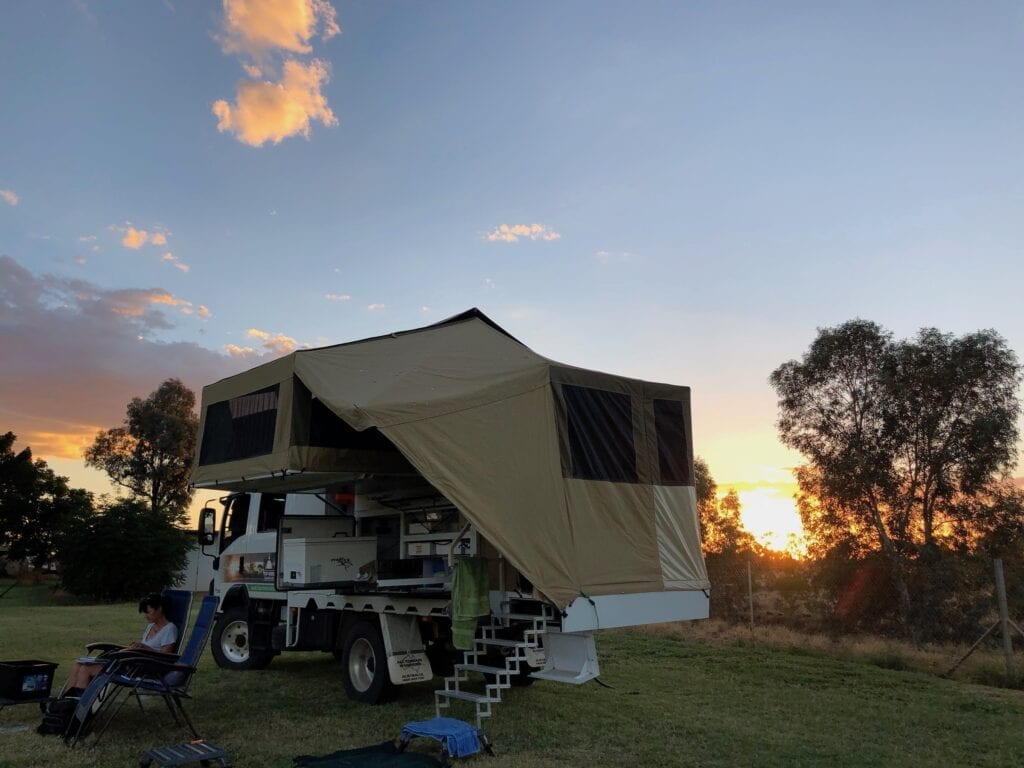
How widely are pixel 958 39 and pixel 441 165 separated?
25.4ft

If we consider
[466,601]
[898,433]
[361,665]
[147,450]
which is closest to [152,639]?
[361,665]

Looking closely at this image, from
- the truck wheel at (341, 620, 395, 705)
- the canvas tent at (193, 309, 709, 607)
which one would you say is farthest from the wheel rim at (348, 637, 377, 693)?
the canvas tent at (193, 309, 709, 607)

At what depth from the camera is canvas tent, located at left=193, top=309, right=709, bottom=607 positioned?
20.8ft

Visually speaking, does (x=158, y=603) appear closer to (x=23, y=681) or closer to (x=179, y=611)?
(x=179, y=611)

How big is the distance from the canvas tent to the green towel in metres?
0.57

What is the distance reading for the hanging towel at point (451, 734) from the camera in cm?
537

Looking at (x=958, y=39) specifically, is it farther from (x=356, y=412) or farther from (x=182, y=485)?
(x=182, y=485)

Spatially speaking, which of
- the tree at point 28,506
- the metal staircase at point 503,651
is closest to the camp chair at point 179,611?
the metal staircase at point 503,651

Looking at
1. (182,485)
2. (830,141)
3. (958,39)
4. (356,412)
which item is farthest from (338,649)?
(182,485)

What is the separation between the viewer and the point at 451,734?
5.39 metres

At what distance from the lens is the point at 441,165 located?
41.0 ft

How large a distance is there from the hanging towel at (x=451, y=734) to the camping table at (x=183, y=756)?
134cm

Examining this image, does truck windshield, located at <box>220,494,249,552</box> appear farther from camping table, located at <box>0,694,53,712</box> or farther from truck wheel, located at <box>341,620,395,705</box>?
camping table, located at <box>0,694,53,712</box>

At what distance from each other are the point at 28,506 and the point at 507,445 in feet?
118
